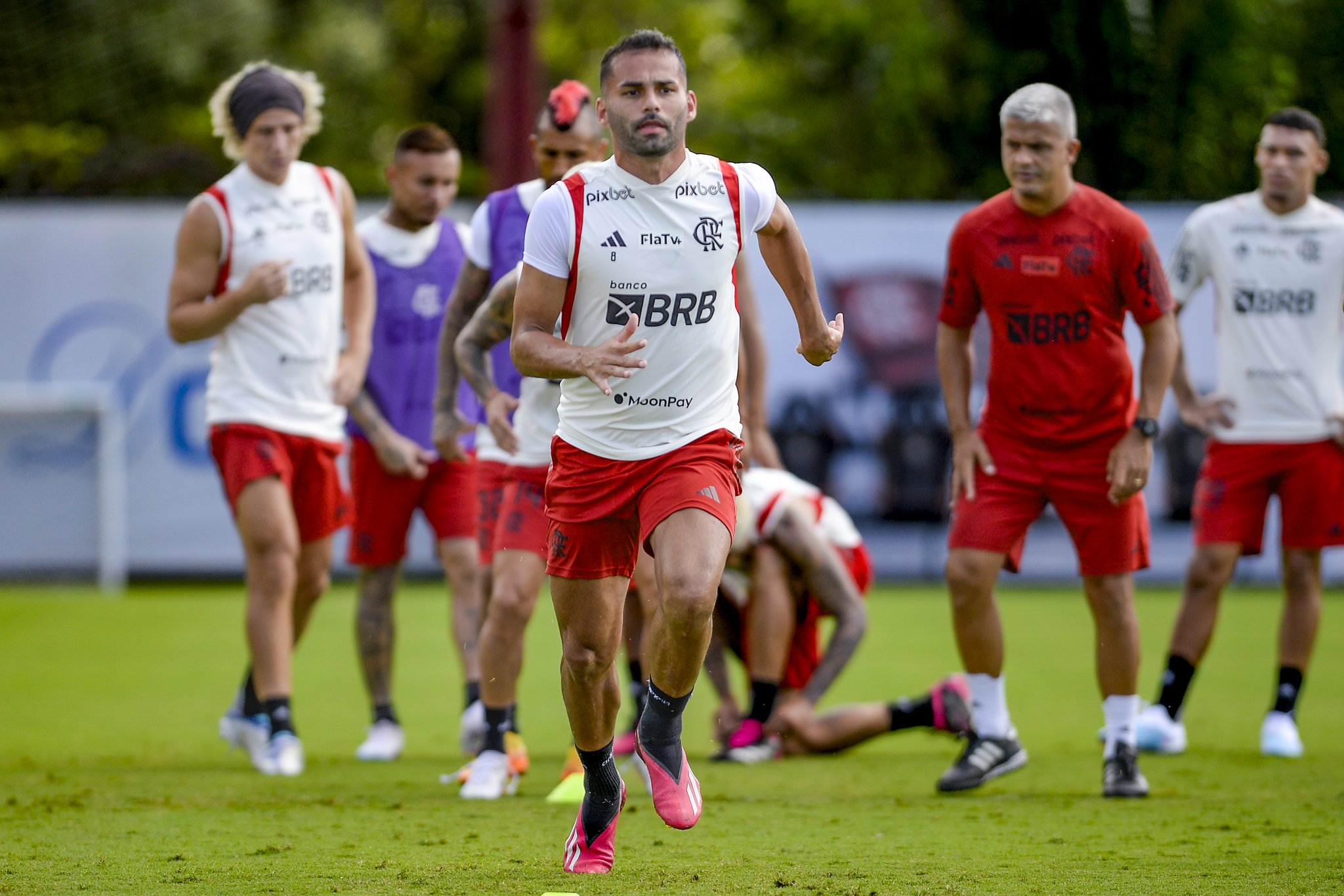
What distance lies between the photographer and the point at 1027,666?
9602 millimetres

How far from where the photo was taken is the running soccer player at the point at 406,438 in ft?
23.4

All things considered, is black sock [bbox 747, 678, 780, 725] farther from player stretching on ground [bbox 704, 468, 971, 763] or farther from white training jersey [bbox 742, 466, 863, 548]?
white training jersey [bbox 742, 466, 863, 548]

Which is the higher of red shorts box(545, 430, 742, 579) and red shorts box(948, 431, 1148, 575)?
red shorts box(545, 430, 742, 579)

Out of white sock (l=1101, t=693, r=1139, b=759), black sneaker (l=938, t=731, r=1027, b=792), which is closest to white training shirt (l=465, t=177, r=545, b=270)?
black sneaker (l=938, t=731, r=1027, b=792)

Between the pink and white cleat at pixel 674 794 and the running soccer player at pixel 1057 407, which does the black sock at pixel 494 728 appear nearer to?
the pink and white cleat at pixel 674 794

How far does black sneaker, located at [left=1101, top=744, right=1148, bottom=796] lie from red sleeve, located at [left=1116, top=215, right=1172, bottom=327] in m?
1.54

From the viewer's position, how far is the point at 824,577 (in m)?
7.16

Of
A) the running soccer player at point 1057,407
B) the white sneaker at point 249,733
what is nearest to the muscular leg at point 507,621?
the white sneaker at point 249,733

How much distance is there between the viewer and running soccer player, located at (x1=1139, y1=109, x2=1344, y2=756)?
7.20 meters

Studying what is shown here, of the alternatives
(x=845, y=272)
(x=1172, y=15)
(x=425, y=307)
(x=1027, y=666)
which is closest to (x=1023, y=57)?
(x=1172, y=15)

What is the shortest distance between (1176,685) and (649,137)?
3.99 metres

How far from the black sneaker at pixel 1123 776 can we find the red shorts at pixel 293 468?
325cm

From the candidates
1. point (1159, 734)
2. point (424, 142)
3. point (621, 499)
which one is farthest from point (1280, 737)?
point (424, 142)

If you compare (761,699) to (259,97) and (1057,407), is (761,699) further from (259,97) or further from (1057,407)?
(259,97)
